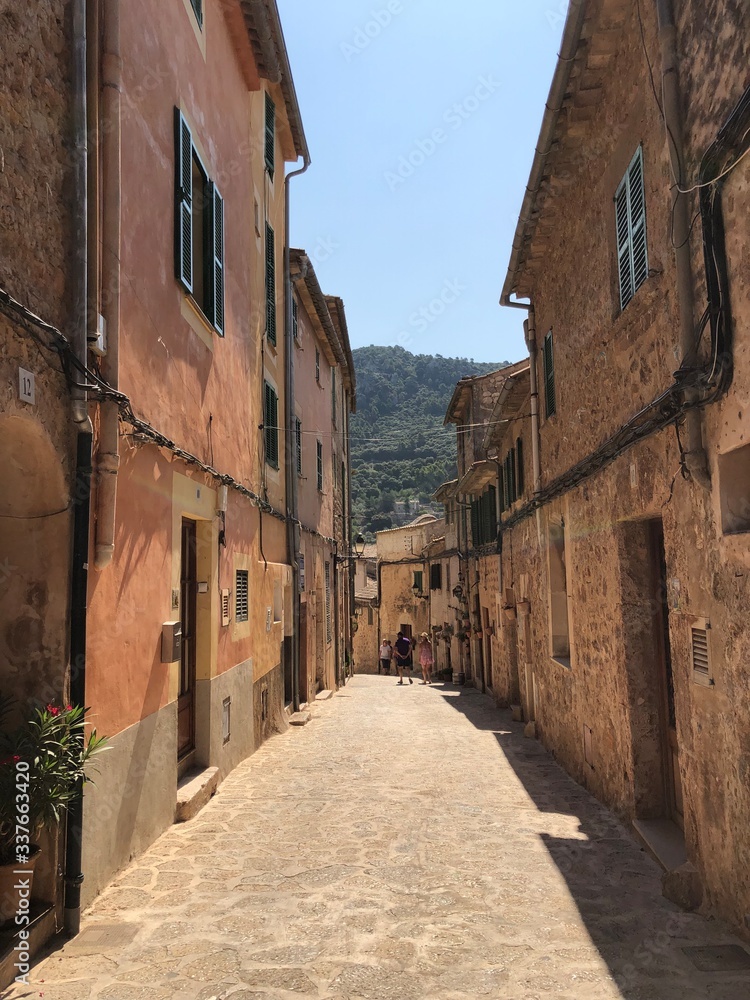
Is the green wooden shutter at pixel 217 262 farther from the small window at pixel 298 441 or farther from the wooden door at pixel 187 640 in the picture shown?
the small window at pixel 298 441

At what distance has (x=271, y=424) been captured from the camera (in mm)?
12758

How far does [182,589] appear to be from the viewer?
796cm

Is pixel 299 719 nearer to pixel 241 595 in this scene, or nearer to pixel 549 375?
pixel 241 595

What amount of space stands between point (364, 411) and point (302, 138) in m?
72.3

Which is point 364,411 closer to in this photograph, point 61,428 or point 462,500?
point 462,500

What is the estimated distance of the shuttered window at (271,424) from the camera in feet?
40.5

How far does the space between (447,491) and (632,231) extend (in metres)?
21.0

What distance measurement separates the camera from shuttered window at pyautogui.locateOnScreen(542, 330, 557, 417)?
33.5 feet

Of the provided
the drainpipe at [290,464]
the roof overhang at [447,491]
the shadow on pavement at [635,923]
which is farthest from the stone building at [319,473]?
the shadow on pavement at [635,923]

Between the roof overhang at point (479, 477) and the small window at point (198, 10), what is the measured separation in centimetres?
1081

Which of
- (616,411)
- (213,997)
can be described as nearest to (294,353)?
(616,411)

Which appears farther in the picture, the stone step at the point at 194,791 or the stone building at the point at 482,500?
the stone building at the point at 482,500

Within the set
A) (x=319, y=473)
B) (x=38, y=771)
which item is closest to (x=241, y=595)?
(x=38, y=771)

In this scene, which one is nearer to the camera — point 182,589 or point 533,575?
point 182,589
